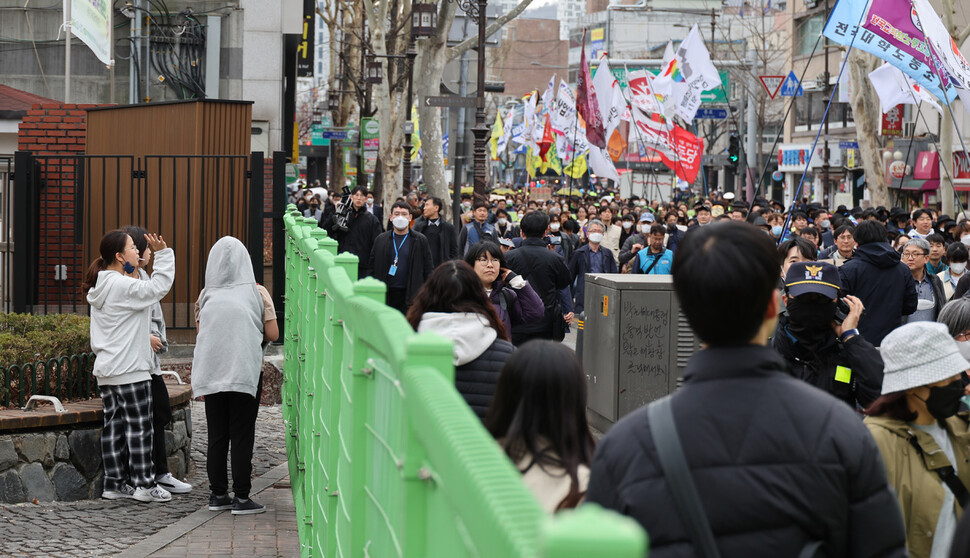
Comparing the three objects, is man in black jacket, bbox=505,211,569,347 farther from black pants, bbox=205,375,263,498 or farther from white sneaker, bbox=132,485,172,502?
white sneaker, bbox=132,485,172,502

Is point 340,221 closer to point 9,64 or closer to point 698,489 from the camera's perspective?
point 9,64

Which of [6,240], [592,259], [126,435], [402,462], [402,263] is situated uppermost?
[402,462]

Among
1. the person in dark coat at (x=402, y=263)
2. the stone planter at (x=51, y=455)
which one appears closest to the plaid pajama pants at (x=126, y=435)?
the stone planter at (x=51, y=455)

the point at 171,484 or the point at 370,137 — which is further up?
the point at 370,137

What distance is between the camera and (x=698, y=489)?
2.24 metres

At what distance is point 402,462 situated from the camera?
2.21 m

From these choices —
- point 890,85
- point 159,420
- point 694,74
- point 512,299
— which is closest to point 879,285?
point 512,299

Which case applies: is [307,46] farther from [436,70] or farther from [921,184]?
[921,184]

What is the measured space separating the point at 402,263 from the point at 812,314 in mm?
7775

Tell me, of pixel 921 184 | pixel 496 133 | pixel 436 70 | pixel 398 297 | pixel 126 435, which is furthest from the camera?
pixel 496 133

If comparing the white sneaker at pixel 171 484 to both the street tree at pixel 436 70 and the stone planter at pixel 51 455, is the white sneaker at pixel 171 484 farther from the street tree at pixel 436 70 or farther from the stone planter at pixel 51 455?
the street tree at pixel 436 70

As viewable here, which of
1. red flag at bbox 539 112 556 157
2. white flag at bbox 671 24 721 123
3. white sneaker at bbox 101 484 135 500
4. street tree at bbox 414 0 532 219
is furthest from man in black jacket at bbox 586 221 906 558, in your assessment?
red flag at bbox 539 112 556 157

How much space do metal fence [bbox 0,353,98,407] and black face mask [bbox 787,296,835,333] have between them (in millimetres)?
4713

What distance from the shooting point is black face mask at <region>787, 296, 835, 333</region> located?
5414 mm
